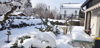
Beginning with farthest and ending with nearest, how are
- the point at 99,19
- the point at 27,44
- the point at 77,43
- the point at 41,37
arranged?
1. the point at 99,19
2. the point at 77,43
3. the point at 41,37
4. the point at 27,44

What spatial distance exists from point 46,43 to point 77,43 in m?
2.06

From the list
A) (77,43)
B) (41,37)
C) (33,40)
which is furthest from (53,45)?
(77,43)

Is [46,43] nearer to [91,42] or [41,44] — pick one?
[41,44]

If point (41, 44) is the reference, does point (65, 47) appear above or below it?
below

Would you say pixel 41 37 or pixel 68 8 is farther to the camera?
pixel 68 8

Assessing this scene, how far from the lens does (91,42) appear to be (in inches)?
167

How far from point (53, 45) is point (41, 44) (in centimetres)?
53

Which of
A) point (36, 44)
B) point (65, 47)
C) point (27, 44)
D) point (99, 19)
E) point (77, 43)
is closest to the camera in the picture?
point (27, 44)

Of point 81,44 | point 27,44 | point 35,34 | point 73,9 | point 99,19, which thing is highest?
point 73,9

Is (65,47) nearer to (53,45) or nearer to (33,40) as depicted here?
(53,45)

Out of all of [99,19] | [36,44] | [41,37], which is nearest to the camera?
[36,44]

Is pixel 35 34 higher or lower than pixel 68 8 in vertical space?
lower

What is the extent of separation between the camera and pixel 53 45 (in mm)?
3426

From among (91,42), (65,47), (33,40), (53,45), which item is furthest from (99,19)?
(33,40)
